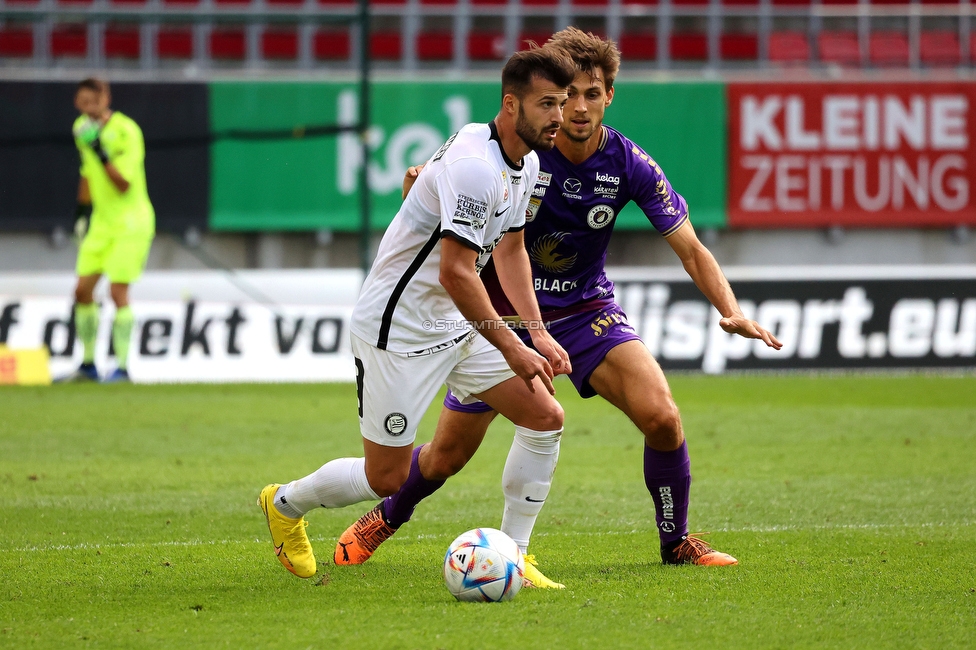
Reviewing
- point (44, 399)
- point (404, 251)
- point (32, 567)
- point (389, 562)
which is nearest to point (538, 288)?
point (404, 251)

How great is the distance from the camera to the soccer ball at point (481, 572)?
Answer: 4211mm

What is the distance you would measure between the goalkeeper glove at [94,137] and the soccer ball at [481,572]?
27.3 feet

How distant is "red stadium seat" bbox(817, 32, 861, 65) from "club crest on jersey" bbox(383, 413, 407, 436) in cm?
1540

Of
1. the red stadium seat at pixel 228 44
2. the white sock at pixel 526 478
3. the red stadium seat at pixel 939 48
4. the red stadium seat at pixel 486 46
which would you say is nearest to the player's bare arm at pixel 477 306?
the white sock at pixel 526 478

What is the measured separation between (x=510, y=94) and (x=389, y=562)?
200 centimetres

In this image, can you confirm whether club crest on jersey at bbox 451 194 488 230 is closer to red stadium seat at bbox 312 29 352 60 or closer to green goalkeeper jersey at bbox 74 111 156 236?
green goalkeeper jersey at bbox 74 111 156 236

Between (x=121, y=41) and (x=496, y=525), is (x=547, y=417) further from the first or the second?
(x=121, y=41)

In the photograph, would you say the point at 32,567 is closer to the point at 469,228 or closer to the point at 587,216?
the point at 469,228

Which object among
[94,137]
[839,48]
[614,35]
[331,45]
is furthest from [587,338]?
[839,48]

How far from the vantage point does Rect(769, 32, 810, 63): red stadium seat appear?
1848 cm

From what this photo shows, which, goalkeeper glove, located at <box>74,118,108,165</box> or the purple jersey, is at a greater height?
goalkeeper glove, located at <box>74,118,108,165</box>

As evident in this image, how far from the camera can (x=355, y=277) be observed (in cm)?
1267

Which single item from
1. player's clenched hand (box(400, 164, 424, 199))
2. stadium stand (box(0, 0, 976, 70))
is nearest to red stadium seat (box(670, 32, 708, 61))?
stadium stand (box(0, 0, 976, 70))

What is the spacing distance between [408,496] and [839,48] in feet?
50.5
